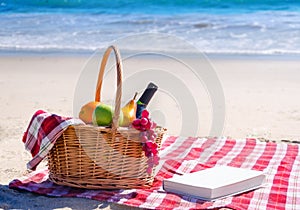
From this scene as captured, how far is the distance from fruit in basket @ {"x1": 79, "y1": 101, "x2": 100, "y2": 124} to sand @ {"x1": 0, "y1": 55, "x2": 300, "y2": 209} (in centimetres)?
41

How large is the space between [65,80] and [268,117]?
9.06 feet

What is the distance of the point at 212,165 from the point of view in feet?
12.2

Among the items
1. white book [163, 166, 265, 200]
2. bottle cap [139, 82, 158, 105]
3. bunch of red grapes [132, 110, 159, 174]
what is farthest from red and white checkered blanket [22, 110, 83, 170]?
white book [163, 166, 265, 200]

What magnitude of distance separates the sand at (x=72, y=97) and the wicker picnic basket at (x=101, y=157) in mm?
144

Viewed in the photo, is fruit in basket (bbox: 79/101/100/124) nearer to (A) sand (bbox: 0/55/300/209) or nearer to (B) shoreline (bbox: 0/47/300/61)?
(A) sand (bbox: 0/55/300/209)

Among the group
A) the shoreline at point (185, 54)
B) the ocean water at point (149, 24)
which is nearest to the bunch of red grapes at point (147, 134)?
the shoreline at point (185, 54)

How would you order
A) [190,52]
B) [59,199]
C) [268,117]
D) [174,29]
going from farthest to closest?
1. [174,29]
2. [190,52]
3. [268,117]
4. [59,199]

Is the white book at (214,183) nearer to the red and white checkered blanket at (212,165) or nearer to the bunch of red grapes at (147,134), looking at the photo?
the red and white checkered blanket at (212,165)

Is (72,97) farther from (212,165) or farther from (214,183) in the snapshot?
(214,183)

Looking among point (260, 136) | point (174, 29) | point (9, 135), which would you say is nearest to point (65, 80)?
point (9, 135)

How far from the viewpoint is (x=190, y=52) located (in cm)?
918

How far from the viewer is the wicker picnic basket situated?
3078 millimetres

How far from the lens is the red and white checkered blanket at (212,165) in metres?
3.03

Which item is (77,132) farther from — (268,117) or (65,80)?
(65,80)
